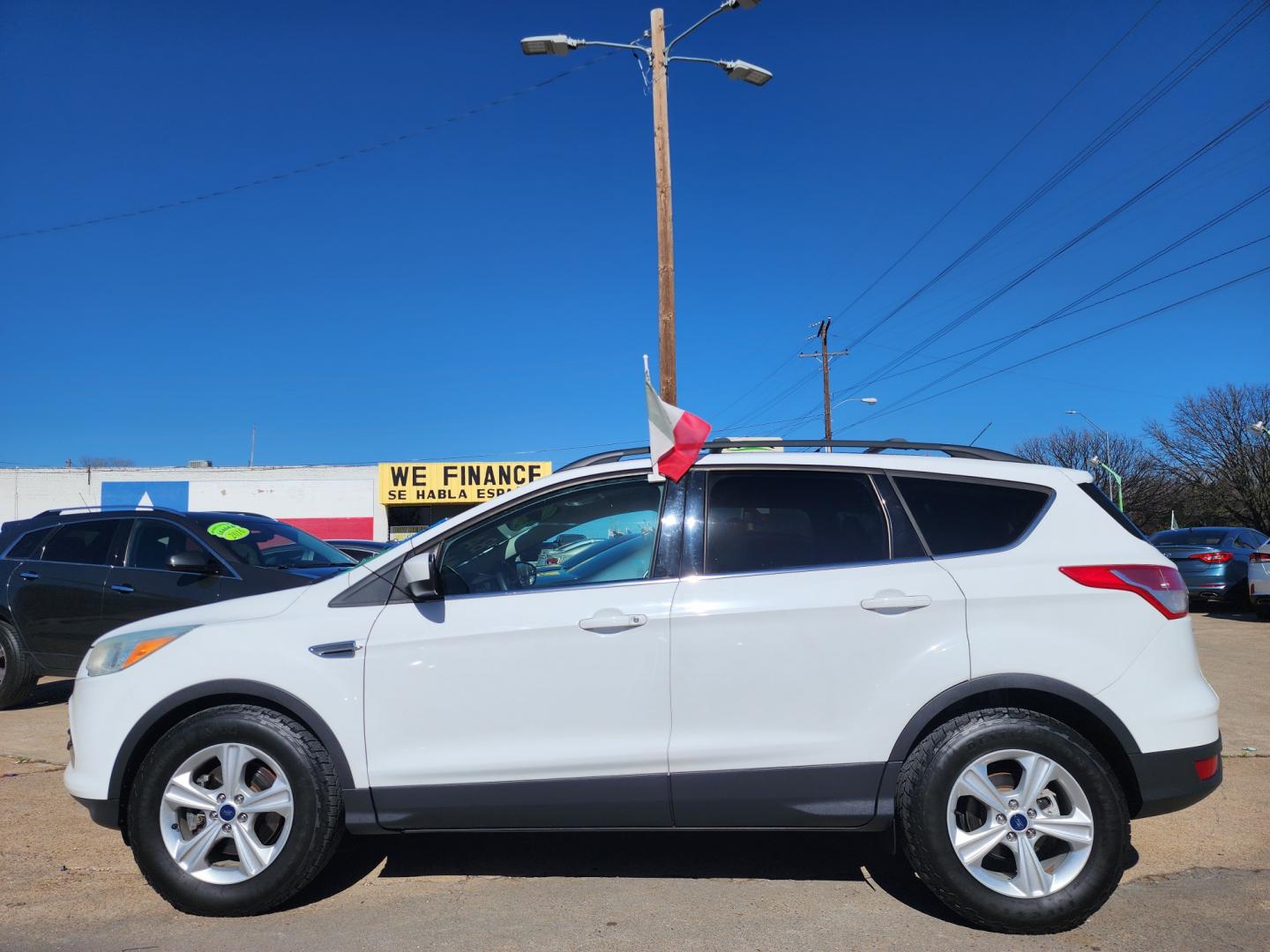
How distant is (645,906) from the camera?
357 centimetres

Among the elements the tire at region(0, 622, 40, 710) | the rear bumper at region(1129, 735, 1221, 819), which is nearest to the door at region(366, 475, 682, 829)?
the rear bumper at region(1129, 735, 1221, 819)

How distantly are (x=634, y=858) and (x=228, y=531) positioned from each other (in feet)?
15.6

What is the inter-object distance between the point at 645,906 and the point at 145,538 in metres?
5.68

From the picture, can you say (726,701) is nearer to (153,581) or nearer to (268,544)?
(268,544)

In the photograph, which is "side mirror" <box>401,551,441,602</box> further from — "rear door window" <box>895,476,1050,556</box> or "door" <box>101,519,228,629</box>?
"door" <box>101,519,228,629</box>

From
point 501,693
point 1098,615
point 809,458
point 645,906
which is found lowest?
point 645,906

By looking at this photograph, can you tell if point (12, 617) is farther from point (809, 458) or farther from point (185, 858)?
point (809, 458)

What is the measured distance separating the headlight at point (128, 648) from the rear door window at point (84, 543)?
4132 millimetres

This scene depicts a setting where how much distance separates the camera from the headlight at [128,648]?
3.65 meters

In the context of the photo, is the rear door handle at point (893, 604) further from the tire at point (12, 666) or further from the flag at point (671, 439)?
the tire at point (12, 666)

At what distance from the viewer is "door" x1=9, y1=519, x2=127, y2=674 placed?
7262 millimetres

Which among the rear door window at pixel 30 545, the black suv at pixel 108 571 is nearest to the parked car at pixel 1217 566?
the black suv at pixel 108 571

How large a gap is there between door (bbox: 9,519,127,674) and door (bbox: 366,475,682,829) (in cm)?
501

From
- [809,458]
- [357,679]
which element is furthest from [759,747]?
[357,679]
